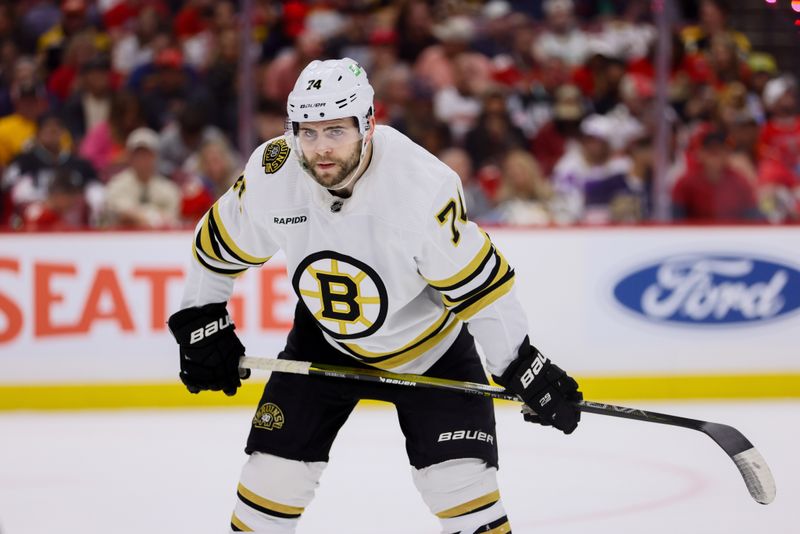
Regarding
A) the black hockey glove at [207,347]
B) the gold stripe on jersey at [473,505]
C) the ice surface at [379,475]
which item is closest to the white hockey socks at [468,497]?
the gold stripe on jersey at [473,505]

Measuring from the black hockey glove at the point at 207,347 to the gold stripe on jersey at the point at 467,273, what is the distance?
584mm

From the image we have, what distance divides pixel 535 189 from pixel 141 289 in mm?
2021

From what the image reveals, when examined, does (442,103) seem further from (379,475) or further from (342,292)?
(342,292)

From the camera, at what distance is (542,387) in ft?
8.32

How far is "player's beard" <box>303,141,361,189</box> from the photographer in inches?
95.9

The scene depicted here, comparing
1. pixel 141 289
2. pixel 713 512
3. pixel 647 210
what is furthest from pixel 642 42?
pixel 713 512

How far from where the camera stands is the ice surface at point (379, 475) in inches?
148

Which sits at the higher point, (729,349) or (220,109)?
(220,109)

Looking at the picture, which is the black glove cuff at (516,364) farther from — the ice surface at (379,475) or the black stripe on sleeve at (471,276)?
the ice surface at (379,475)

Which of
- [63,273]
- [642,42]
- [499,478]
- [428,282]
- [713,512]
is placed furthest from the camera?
[642,42]

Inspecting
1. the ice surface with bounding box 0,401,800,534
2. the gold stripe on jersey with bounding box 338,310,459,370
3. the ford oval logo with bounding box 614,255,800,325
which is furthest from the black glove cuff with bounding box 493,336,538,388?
the ford oval logo with bounding box 614,255,800,325

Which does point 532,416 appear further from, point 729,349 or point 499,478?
point 729,349

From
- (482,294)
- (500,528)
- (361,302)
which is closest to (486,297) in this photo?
(482,294)

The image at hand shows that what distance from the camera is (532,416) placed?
2652mm
